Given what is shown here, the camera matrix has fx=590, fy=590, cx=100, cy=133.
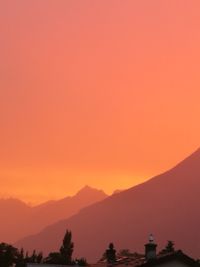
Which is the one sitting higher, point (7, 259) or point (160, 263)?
point (7, 259)

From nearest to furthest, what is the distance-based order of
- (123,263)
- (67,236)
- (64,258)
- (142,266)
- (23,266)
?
(142,266)
(123,263)
(23,266)
(64,258)
(67,236)

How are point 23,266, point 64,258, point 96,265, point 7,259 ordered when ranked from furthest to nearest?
1. point 64,258
2. point 23,266
3. point 7,259
4. point 96,265


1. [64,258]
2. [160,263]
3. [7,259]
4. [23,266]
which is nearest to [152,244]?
[160,263]

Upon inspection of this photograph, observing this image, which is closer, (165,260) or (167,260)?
(165,260)

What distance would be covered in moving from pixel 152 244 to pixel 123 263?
15.1 feet

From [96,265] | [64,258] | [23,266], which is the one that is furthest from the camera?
[64,258]

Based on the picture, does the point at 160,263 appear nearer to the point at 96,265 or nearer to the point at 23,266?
the point at 96,265

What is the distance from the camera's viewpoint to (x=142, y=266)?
1766 inches

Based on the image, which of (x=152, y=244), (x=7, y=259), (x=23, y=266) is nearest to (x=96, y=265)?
(x=152, y=244)

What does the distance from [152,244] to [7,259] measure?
212ft

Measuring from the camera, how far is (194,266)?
46250mm

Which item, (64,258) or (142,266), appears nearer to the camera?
(142,266)

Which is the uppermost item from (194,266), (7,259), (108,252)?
(7,259)

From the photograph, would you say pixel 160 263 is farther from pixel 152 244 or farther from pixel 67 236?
pixel 67 236
